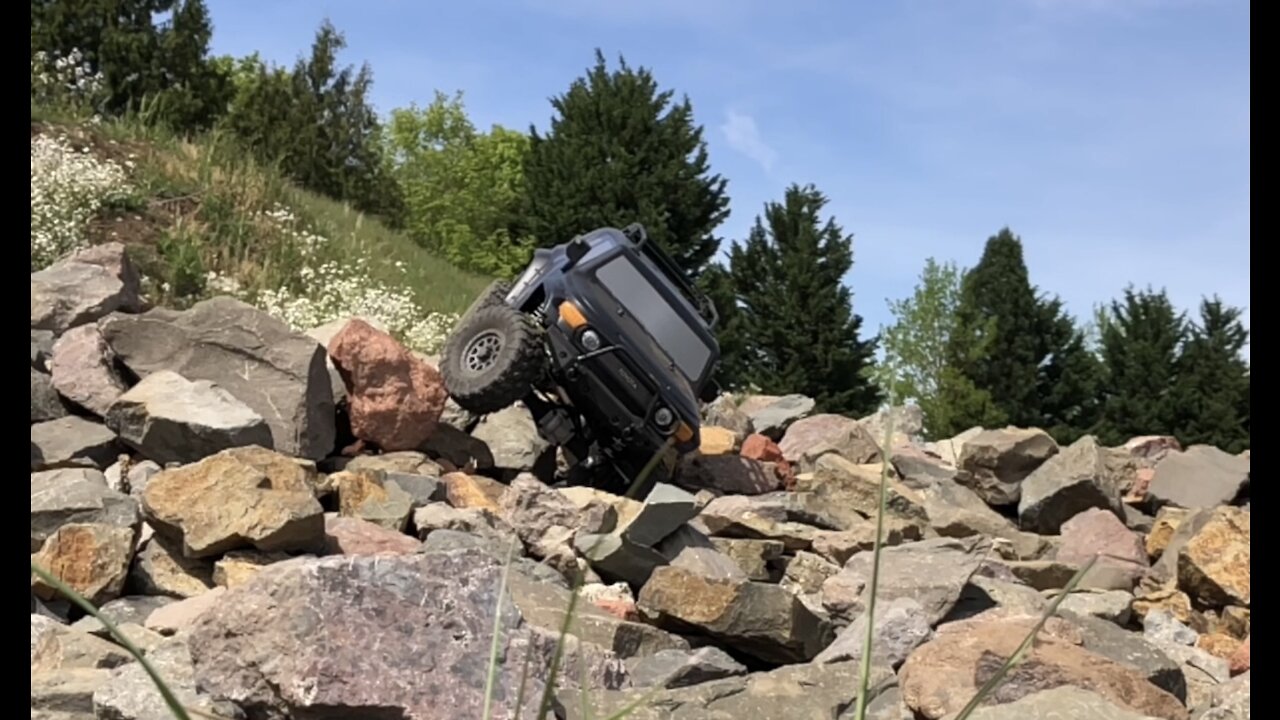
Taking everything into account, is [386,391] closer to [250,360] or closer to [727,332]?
[250,360]

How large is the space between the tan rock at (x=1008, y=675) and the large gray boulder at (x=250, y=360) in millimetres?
4413

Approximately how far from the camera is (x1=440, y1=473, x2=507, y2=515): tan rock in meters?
6.88

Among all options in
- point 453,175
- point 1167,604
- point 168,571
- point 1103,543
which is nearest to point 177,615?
point 168,571

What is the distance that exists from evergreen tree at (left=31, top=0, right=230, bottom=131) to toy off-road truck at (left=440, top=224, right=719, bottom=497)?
19.3 meters

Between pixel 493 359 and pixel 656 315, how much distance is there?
147 centimetres

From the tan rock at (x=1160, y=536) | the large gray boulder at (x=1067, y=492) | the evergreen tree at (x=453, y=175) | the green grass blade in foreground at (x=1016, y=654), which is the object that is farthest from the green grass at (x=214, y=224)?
the evergreen tree at (x=453, y=175)

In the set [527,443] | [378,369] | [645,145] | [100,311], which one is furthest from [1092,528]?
[645,145]

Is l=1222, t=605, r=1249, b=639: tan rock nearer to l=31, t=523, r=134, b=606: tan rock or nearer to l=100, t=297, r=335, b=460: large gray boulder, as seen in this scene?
l=100, t=297, r=335, b=460: large gray boulder

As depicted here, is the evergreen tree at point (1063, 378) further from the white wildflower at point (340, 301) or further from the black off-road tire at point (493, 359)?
the black off-road tire at point (493, 359)

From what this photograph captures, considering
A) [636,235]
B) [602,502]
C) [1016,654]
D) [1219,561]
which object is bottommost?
[1219,561]

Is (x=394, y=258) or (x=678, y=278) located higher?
(x=394, y=258)

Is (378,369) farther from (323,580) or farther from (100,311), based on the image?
(323,580)

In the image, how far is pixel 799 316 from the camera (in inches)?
894

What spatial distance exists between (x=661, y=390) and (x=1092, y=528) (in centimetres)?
306
